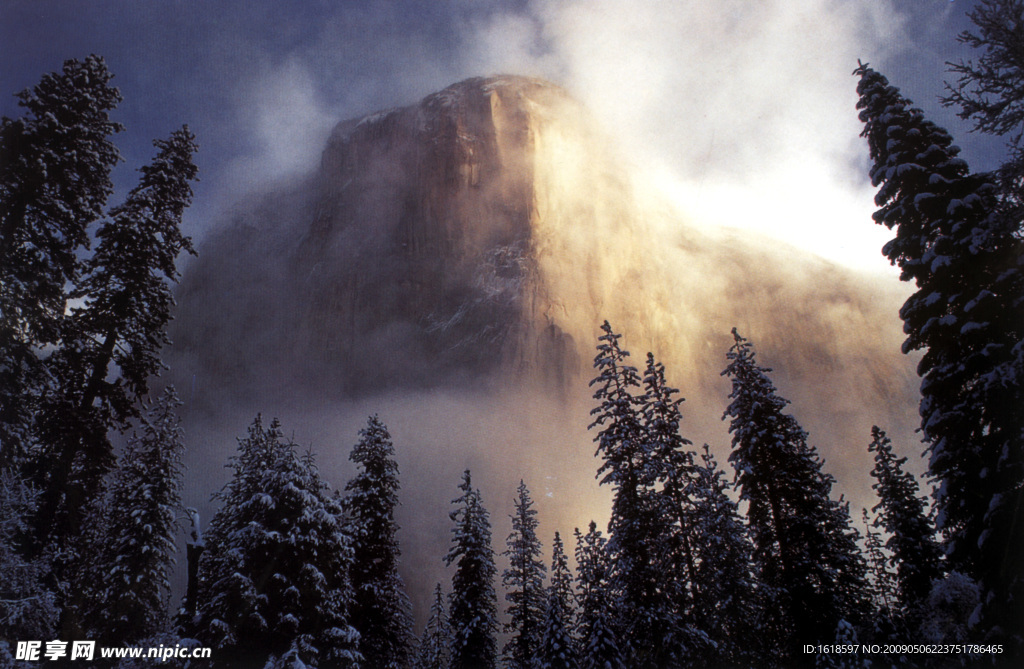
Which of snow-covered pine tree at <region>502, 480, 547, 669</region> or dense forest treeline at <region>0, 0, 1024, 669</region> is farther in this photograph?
snow-covered pine tree at <region>502, 480, 547, 669</region>

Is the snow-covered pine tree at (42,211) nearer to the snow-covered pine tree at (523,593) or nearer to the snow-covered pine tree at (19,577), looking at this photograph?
the snow-covered pine tree at (19,577)

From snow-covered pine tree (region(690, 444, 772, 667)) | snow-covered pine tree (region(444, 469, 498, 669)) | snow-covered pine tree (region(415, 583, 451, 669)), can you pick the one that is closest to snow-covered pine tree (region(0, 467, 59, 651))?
snow-covered pine tree (region(444, 469, 498, 669))

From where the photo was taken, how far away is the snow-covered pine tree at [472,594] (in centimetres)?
2533

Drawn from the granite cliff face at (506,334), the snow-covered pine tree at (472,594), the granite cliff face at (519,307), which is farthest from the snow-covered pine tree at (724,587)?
the granite cliff face at (519,307)

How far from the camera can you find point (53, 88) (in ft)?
43.4

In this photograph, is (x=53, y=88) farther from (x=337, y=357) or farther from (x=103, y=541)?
(x=337, y=357)

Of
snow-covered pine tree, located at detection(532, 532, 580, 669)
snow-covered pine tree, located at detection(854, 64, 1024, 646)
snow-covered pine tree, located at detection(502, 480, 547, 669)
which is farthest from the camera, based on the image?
snow-covered pine tree, located at detection(502, 480, 547, 669)

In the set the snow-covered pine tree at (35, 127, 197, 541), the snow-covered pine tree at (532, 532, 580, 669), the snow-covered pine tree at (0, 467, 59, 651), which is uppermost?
the snow-covered pine tree at (35, 127, 197, 541)

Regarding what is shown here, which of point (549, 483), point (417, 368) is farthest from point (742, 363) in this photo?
point (417, 368)

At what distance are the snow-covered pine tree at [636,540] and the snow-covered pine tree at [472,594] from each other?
8.55 m

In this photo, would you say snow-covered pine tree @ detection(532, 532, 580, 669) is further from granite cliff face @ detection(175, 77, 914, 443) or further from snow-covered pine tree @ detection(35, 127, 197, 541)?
granite cliff face @ detection(175, 77, 914, 443)

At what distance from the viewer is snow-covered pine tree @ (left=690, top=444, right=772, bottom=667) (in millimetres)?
18812

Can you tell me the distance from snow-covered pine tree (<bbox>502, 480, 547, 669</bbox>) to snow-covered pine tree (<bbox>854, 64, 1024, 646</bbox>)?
2170cm

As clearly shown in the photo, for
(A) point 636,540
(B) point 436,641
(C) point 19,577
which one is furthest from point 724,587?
(B) point 436,641
